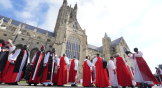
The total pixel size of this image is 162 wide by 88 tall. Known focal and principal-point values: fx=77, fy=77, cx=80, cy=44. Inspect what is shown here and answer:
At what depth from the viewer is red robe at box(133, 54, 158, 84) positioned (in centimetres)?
353

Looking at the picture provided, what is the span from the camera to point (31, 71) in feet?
15.2

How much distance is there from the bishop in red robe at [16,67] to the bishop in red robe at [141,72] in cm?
623

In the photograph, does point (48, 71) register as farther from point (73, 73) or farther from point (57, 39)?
point (57, 39)

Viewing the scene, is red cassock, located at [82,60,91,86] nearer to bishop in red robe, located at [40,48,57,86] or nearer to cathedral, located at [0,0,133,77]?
bishop in red robe, located at [40,48,57,86]

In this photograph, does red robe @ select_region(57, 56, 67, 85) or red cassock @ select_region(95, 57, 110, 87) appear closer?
red cassock @ select_region(95, 57, 110, 87)

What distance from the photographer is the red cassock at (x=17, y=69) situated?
4041 mm

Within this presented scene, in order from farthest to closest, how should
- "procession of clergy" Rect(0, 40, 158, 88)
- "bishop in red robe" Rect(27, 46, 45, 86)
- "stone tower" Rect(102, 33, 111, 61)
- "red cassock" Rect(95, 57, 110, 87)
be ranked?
"stone tower" Rect(102, 33, 111, 61)
"bishop in red robe" Rect(27, 46, 45, 86)
"red cassock" Rect(95, 57, 110, 87)
"procession of clergy" Rect(0, 40, 158, 88)

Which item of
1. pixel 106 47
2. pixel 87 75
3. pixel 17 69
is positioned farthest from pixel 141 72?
pixel 106 47

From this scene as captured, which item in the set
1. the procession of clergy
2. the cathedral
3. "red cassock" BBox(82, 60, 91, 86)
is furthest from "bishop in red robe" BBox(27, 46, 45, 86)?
the cathedral

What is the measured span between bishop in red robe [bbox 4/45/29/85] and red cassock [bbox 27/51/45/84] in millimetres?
560

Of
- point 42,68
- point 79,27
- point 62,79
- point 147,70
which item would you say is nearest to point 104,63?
point 147,70

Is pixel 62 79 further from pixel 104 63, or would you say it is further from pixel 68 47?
pixel 68 47

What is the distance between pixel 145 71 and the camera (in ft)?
12.1

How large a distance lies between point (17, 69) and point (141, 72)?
656 cm
